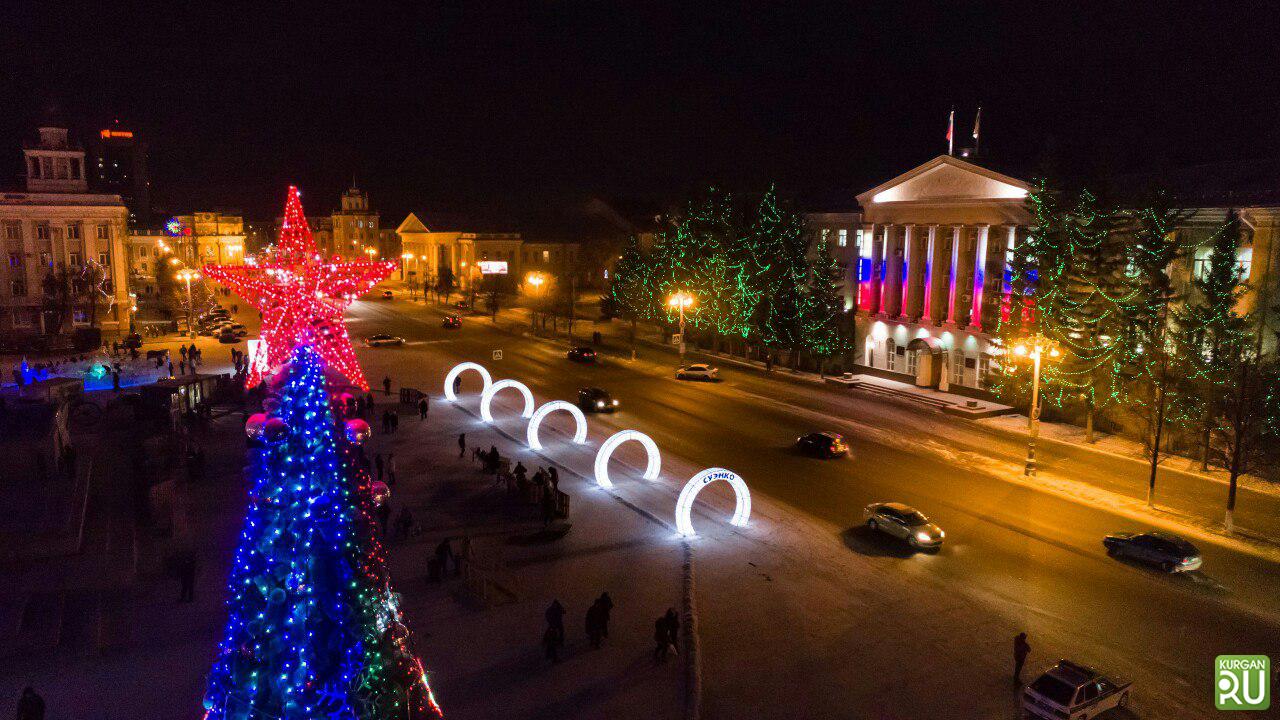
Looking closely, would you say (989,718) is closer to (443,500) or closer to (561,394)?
(443,500)

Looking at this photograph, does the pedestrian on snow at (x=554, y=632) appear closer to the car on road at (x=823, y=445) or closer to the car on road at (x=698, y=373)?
the car on road at (x=823, y=445)

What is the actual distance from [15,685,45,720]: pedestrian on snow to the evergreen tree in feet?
22.2

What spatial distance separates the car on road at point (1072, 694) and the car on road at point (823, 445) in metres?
16.0

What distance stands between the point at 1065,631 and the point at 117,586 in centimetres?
2216

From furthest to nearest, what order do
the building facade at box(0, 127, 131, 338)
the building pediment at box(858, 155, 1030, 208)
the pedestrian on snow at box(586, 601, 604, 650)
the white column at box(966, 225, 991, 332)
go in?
the building facade at box(0, 127, 131, 338) < the white column at box(966, 225, 991, 332) < the building pediment at box(858, 155, 1030, 208) < the pedestrian on snow at box(586, 601, 604, 650)

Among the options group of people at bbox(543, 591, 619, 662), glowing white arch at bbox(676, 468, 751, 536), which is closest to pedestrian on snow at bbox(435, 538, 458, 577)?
group of people at bbox(543, 591, 619, 662)

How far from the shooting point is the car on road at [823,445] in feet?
100

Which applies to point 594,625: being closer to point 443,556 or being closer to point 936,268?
point 443,556

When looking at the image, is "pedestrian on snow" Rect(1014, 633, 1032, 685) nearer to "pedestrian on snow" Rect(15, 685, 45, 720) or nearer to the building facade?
"pedestrian on snow" Rect(15, 685, 45, 720)

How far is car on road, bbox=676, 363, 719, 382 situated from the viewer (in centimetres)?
4628

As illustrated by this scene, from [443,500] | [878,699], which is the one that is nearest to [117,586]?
[443,500]

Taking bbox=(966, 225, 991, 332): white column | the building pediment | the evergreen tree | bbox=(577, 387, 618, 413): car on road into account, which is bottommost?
bbox=(577, 387, 618, 413): car on road

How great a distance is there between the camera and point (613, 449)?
86.2ft

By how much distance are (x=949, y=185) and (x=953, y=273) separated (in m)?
4.89
